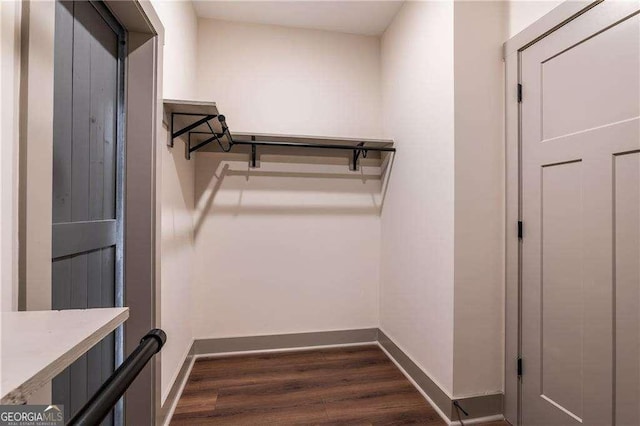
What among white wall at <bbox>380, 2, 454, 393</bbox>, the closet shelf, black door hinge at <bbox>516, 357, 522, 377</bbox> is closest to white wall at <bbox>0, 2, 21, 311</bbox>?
the closet shelf

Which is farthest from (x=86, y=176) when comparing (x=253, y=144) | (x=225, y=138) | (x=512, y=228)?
(x=512, y=228)

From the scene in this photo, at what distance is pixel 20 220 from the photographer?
0.62 meters

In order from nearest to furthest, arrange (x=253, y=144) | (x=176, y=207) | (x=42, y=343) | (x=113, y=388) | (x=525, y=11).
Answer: (x=42, y=343)
(x=113, y=388)
(x=525, y=11)
(x=176, y=207)
(x=253, y=144)

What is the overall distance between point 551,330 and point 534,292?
0.61 feet

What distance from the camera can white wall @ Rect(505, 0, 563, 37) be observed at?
145cm

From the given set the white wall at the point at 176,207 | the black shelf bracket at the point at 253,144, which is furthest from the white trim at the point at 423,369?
the white wall at the point at 176,207

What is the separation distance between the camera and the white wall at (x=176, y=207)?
1.55 meters

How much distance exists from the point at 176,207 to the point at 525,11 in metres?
2.23

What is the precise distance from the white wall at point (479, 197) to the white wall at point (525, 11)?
0.15 ft

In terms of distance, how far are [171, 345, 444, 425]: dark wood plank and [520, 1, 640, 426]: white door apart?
2.32ft

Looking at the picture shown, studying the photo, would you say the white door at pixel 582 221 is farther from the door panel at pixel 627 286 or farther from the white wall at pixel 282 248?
the white wall at pixel 282 248

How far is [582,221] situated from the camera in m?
1.33

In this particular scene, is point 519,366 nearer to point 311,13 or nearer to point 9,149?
point 9,149

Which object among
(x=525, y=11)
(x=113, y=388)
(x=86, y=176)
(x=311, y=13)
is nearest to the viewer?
(x=113, y=388)
